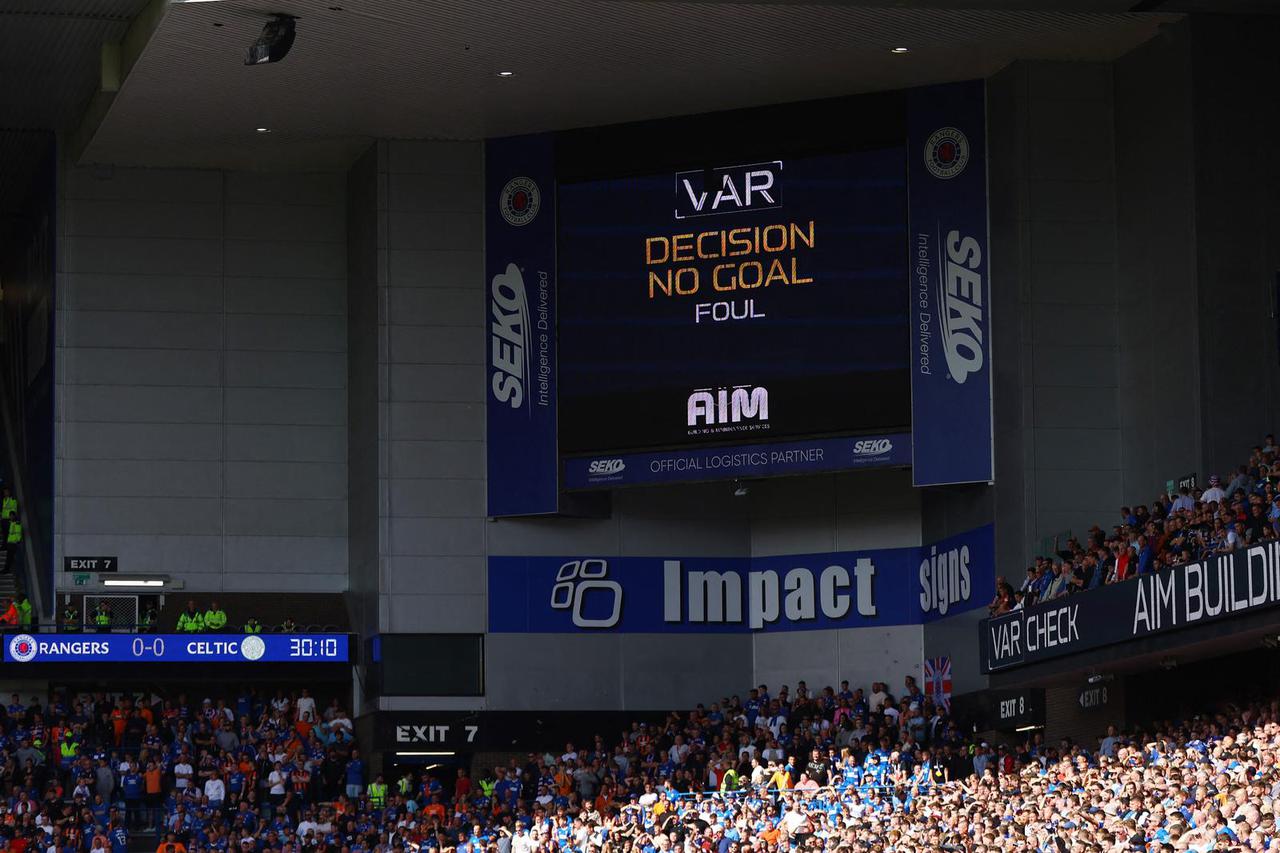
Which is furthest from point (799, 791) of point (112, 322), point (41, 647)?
point (112, 322)

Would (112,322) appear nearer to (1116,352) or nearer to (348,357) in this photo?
(348,357)

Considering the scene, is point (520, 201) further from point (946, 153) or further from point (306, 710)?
point (306, 710)

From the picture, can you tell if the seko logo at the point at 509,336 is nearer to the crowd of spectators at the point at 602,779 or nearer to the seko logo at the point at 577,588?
the seko logo at the point at 577,588

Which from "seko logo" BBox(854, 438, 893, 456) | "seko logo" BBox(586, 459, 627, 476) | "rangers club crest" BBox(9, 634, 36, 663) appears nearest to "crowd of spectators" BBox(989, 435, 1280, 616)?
"seko logo" BBox(854, 438, 893, 456)

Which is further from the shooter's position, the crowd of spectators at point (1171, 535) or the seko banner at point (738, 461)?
the seko banner at point (738, 461)

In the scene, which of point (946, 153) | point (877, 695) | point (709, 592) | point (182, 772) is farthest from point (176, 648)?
point (946, 153)

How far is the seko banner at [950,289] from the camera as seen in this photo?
3428cm

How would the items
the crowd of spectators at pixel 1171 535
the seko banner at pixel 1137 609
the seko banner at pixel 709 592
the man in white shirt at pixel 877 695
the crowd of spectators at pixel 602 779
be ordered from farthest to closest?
the seko banner at pixel 709 592 < the man in white shirt at pixel 877 695 < the crowd of spectators at pixel 602 779 < the crowd of spectators at pixel 1171 535 < the seko banner at pixel 1137 609

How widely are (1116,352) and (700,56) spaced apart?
758cm

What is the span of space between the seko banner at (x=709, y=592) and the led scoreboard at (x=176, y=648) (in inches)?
120

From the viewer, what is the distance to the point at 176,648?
37.5m

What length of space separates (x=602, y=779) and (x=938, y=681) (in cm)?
542

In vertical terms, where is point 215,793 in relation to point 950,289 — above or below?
below

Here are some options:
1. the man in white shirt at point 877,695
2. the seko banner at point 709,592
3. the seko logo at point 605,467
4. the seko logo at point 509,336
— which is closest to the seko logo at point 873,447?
the seko banner at point 709,592
